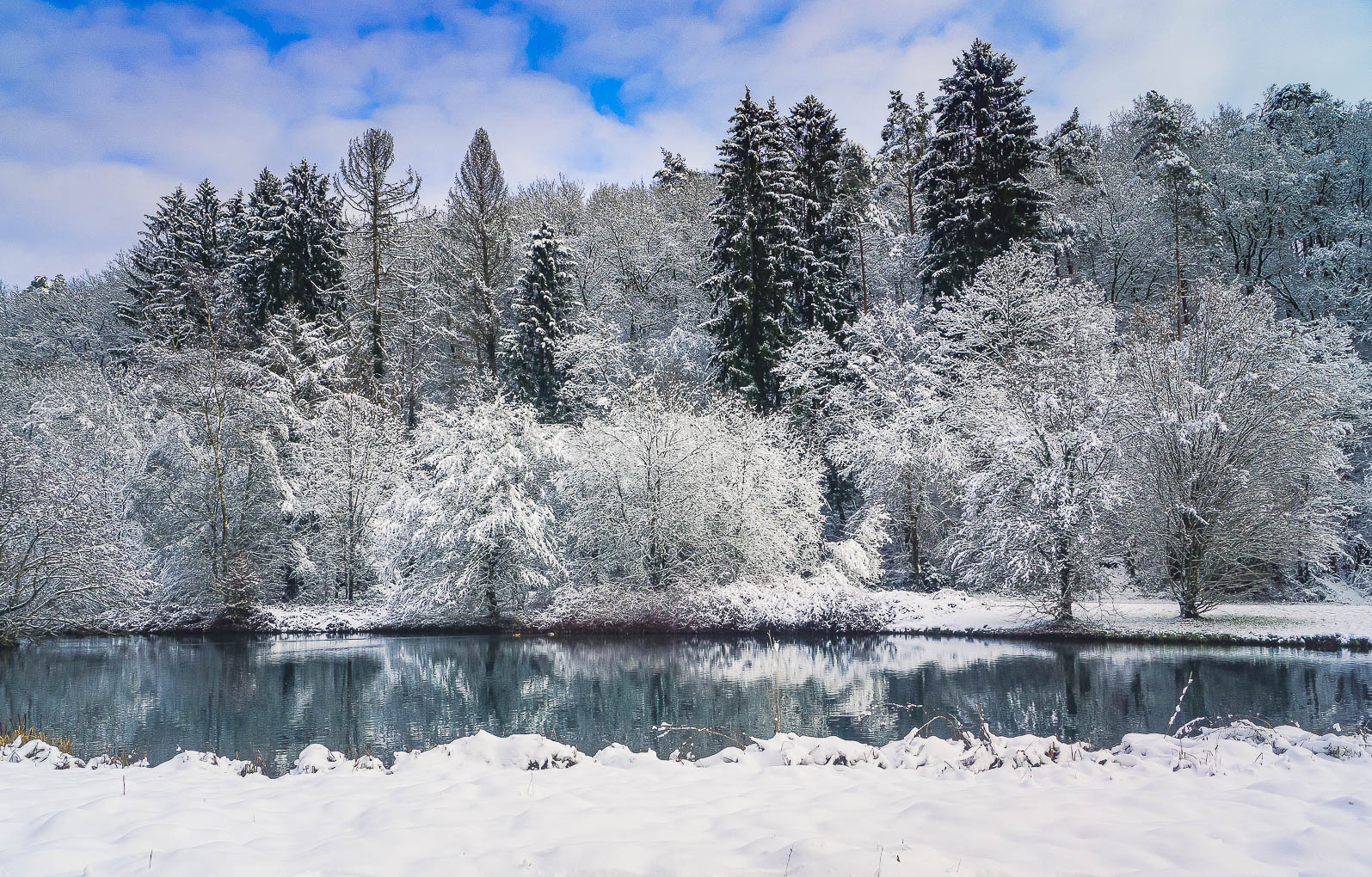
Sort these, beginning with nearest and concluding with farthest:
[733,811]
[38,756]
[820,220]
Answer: [733,811] < [38,756] < [820,220]

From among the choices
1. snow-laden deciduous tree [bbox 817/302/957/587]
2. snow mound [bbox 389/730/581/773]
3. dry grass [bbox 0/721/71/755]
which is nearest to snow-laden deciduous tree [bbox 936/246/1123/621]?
snow-laden deciduous tree [bbox 817/302/957/587]

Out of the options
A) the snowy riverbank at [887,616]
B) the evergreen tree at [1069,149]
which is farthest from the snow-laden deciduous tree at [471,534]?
the evergreen tree at [1069,149]

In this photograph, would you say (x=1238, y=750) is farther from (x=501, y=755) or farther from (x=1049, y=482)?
(x=1049, y=482)

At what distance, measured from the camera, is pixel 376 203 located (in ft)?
113

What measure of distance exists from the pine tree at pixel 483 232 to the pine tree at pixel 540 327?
1.23 m

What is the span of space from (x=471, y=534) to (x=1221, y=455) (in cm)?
2176

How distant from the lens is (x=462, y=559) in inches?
1041

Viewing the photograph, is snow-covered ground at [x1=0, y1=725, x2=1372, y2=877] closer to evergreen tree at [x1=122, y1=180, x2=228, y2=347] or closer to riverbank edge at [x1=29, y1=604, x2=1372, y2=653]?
riverbank edge at [x1=29, y1=604, x2=1372, y2=653]

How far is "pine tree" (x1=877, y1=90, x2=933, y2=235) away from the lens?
36062mm

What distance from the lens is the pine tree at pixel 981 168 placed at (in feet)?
102

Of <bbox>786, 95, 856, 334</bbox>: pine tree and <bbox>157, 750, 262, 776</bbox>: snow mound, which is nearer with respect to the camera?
<bbox>157, 750, 262, 776</bbox>: snow mound

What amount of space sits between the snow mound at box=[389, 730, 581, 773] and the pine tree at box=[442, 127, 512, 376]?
2953 cm

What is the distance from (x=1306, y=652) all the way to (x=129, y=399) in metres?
41.2

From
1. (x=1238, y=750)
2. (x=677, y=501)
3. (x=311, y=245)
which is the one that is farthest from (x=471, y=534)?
(x=1238, y=750)
